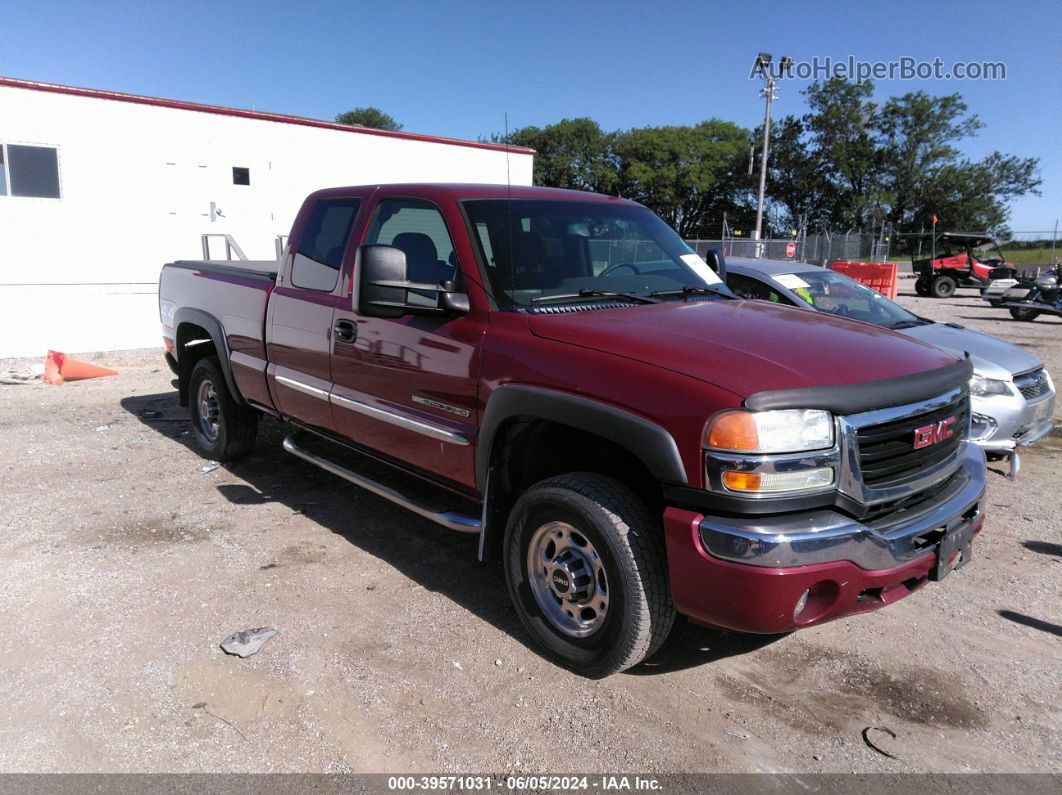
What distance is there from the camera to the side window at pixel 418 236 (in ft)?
12.6

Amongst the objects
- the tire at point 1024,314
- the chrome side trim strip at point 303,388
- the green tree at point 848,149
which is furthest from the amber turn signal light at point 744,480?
the green tree at point 848,149

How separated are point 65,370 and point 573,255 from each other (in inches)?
344

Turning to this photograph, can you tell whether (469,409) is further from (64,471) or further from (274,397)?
(64,471)

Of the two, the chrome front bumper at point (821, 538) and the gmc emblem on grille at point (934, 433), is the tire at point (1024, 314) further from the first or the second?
the chrome front bumper at point (821, 538)

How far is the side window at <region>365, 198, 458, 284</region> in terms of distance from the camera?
3.85 meters

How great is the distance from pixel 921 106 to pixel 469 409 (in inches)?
2335

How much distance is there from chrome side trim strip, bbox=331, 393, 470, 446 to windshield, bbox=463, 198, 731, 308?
679mm

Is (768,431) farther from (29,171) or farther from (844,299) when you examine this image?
(29,171)

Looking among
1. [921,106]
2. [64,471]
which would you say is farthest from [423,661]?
[921,106]

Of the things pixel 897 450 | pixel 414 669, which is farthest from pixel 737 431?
pixel 414 669

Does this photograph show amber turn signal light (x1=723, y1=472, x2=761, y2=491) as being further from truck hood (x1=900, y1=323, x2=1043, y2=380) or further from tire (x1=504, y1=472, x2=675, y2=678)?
truck hood (x1=900, y1=323, x2=1043, y2=380)

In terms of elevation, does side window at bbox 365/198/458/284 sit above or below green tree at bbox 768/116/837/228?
below

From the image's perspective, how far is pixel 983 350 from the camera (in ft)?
20.9

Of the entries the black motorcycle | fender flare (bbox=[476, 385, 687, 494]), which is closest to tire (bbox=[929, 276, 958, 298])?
the black motorcycle
